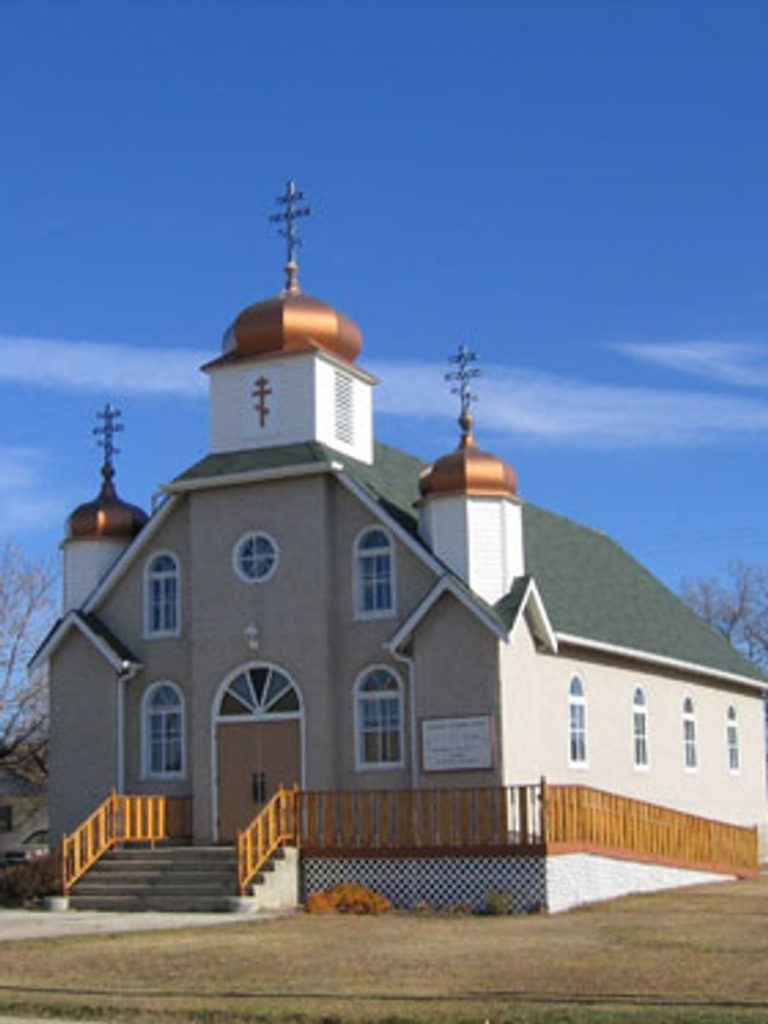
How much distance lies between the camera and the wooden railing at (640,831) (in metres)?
24.4

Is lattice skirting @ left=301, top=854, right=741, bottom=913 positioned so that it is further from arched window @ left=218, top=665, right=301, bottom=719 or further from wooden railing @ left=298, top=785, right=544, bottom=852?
arched window @ left=218, top=665, right=301, bottom=719

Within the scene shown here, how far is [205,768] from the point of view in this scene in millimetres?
27578

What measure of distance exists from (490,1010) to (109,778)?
17214mm

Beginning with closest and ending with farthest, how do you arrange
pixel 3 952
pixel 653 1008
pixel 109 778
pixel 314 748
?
pixel 653 1008 < pixel 3 952 < pixel 314 748 < pixel 109 778

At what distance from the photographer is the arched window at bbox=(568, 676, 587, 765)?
29078 millimetres

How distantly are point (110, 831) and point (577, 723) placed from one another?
28.3ft

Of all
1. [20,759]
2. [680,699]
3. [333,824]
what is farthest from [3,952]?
[20,759]

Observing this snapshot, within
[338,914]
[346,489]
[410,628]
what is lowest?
[338,914]

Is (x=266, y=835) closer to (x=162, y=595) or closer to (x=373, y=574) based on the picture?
(x=373, y=574)

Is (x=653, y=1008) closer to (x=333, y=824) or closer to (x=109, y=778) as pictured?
(x=333, y=824)

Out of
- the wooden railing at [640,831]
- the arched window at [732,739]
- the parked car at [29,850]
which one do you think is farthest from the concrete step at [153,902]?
the arched window at [732,739]

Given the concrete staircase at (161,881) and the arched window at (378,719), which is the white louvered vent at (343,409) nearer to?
the arched window at (378,719)

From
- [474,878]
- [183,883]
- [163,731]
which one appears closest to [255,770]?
A: [163,731]

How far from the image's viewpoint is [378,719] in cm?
2673
